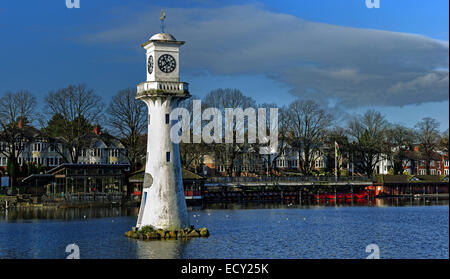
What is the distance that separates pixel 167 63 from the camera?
4353 cm

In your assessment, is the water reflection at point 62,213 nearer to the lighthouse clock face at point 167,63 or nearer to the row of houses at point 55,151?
the row of houses at point 55,151

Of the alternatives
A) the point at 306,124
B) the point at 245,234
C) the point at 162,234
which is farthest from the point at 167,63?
the point at 306,124

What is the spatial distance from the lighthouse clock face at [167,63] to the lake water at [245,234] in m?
11.3

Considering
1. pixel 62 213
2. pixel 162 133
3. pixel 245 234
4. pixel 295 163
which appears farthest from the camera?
pixel 295 163

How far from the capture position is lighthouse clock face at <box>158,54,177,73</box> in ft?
142

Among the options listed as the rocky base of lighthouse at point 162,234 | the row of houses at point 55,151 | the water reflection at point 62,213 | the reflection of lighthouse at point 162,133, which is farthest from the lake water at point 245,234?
the row of houses at point 55,151

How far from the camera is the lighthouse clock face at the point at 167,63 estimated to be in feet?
142

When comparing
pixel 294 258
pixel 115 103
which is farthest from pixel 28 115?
pixel 294 258

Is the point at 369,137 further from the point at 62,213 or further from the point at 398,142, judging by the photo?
the point at 62,213

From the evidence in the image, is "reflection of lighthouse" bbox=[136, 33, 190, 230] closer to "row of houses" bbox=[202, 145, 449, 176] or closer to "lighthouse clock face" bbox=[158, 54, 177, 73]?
"lighthouse clock face" bbox=[158, 54, 177, 73]

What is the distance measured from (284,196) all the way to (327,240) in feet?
188

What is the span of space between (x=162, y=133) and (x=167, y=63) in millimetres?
4611
